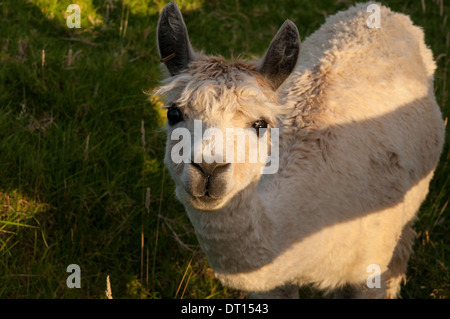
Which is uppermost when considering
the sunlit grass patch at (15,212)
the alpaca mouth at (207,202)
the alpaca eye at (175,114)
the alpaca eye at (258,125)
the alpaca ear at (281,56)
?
the alpaca ear at (281,56)

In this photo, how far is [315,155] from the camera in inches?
131

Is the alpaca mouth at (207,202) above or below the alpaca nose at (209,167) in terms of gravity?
below

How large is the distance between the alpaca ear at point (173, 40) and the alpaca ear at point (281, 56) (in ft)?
1.48

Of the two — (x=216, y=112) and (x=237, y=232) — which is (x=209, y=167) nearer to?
(x=216, y=112)

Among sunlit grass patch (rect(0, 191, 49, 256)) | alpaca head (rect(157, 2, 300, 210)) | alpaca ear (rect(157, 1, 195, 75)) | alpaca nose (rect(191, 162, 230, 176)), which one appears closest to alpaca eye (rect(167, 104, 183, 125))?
alpaca head (rect(157, 2, 300, 210))

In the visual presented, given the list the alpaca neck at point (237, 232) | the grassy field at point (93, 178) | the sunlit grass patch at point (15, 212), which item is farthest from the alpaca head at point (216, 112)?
the sunlit grass patch at point (15, 212)

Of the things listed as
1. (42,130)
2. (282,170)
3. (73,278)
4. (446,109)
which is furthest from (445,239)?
(42,130)

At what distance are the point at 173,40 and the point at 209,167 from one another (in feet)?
2.97

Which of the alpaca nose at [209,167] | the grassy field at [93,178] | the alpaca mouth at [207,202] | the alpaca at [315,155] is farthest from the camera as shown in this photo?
the grassy field at [93,178]

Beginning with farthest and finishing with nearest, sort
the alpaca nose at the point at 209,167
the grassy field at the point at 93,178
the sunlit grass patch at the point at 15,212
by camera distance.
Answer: the grassy field at the point at 93,178 < the sunlit grass patch at the point at 15,212 < the alpaca nose at the point at 209,167

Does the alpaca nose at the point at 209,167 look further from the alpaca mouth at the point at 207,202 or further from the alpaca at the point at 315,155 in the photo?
the alpaca mouth at the point at 207,202

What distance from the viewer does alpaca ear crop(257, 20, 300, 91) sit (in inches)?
109

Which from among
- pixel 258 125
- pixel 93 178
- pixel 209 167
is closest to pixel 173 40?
pixel 258 125

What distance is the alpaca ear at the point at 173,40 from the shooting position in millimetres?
2811
